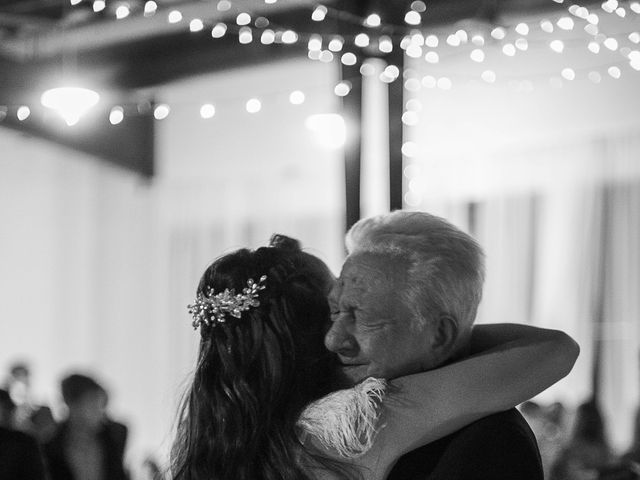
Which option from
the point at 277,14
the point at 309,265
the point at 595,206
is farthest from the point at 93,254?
the point at 309,265

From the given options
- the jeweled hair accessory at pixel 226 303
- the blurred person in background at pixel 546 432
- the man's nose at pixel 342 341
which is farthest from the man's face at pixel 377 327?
the blurred person in background at pixel 546 432

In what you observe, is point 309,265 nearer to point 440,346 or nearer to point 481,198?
point 440,346

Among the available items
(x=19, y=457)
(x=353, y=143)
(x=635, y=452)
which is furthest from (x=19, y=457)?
(x=353, y=143)

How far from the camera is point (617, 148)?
27.8 ft

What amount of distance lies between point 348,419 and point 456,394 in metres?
0.19

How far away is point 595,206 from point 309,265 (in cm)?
706

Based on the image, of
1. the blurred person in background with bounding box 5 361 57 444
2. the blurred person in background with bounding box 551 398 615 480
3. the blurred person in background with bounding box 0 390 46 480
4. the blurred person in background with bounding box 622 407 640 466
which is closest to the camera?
the blurred person in background with bounding box 0 390 46 480

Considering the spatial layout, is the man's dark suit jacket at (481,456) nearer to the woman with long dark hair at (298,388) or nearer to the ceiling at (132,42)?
the woman with long dark hair at (298,388)

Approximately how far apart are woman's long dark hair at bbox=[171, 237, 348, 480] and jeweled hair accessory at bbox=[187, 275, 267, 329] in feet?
0.04

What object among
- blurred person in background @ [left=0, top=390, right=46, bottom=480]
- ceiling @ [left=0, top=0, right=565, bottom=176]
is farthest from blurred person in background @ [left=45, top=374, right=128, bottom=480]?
ceiling @ [left=0, top=0, right=565, bottom=176]

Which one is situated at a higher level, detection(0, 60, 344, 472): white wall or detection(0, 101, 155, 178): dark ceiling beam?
detection(0, 101, 155, 178): dark ceiling beam

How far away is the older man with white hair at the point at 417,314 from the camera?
174 centimetres

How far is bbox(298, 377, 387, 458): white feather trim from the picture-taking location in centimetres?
167

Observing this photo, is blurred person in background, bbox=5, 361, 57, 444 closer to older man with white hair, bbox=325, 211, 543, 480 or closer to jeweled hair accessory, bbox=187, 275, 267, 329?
jeweled hair accessory, bbox=187, 275, 267, 329
